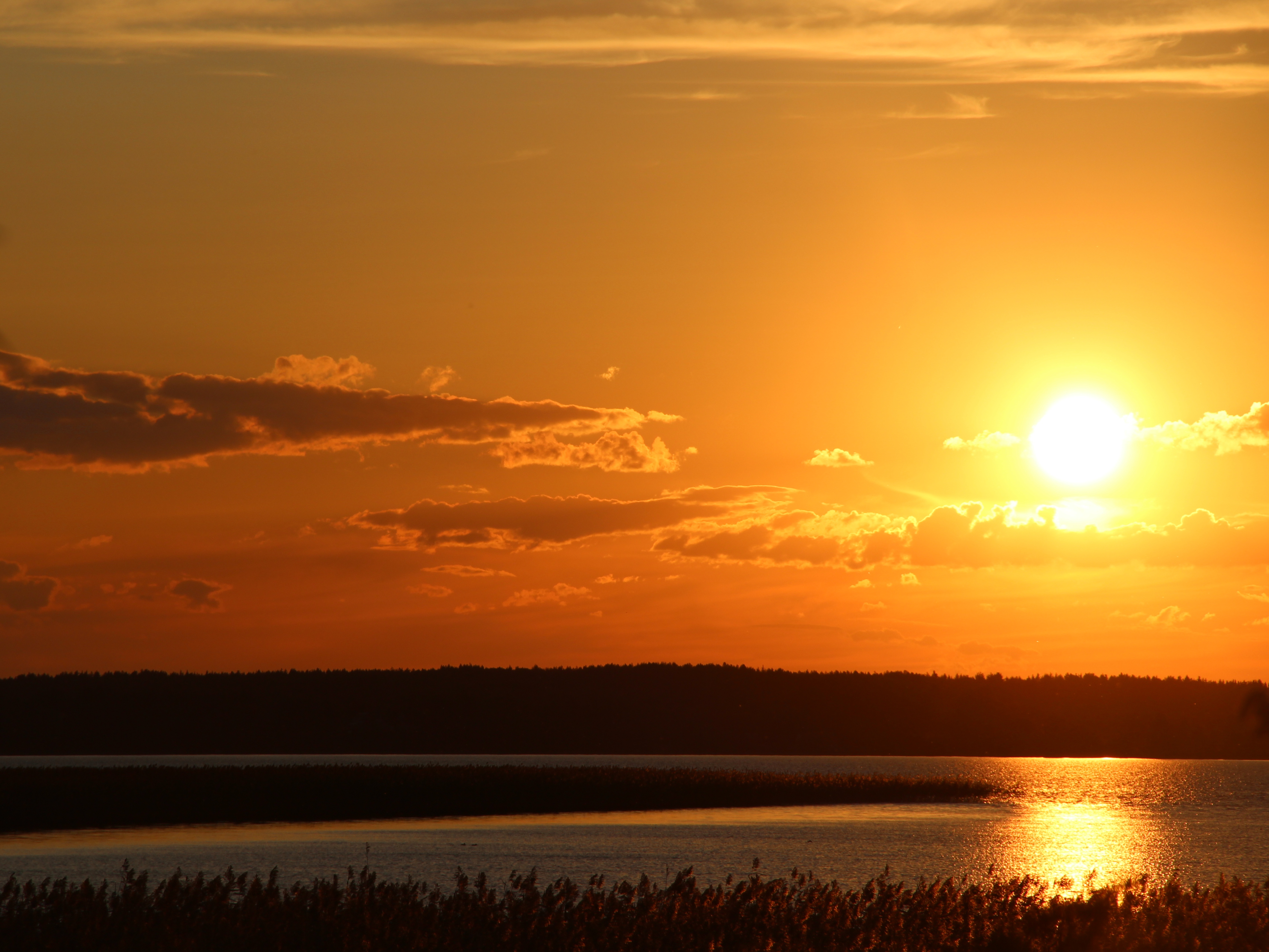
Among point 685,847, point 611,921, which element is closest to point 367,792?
point 685,847

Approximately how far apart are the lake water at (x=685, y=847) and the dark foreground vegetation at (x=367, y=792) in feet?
7.59

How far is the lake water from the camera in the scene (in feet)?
170

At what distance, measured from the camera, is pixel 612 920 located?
28594mm

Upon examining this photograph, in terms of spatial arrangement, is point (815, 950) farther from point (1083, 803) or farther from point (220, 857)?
point (1083, 803)

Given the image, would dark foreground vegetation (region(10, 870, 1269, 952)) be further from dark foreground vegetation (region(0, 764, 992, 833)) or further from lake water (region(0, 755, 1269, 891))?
dark foreground vegetation (region(0, 764, 992, 833))

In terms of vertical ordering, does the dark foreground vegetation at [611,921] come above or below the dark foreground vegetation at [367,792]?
below

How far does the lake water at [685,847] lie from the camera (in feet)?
170

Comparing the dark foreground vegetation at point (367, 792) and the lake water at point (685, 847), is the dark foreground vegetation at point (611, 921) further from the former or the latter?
the dark foreground vegetation at point (367, 792)

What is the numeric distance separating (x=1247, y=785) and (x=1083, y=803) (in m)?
65.1

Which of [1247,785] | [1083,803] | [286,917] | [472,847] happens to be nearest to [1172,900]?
[286,917]

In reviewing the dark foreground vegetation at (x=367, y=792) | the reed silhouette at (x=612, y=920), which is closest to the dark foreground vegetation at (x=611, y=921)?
the reed silhouette at (x=612, y=920)

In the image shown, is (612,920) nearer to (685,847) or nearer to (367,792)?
(685,847)

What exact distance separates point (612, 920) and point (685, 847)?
115 feet

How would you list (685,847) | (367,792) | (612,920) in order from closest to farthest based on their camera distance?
(612,920), (685,847), (367,792)
